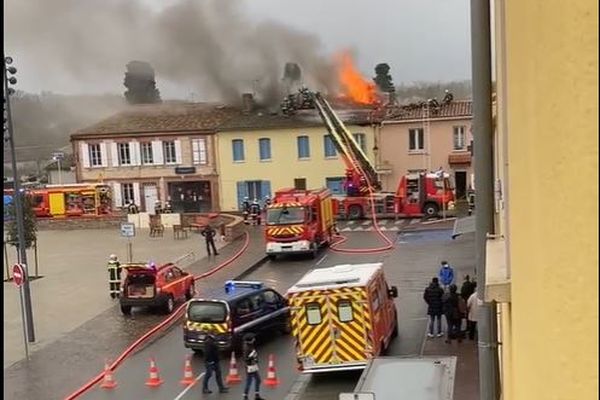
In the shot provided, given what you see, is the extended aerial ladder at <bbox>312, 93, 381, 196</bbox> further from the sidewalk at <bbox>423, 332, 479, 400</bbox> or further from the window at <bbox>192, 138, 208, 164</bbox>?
the sidewalk at <bbox>423, 332, 479, 400</bbox>

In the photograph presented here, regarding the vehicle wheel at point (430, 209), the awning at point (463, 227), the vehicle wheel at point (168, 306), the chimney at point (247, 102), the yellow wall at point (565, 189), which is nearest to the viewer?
the yellow wall at point (565, 189)

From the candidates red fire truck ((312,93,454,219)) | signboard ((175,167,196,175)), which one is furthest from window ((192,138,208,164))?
red fire truck ((312,93,454,219))

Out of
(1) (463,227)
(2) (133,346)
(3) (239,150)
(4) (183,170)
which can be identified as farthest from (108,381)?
(4) (183,170)

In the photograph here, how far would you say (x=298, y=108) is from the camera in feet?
124

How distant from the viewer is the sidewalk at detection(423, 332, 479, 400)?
1060 cm

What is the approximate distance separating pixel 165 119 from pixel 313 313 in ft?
103

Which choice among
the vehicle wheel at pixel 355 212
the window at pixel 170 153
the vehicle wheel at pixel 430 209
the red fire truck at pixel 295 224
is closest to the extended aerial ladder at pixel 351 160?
the vehicle wheel at pixel 355 212

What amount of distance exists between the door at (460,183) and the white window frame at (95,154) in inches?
694

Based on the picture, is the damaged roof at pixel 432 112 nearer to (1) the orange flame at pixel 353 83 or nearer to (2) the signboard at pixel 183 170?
(1) the orange flame at pixel 353 83

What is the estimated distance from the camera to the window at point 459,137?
3578cm

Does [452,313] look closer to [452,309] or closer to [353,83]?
[452,309]

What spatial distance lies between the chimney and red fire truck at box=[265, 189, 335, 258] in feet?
59.0

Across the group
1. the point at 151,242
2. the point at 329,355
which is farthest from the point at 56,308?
the point at 151,242

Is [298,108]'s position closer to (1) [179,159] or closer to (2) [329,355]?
(1) [179,159]
